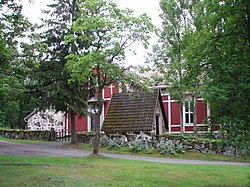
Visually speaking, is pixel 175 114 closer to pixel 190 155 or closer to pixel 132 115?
Result: pixel 132 115

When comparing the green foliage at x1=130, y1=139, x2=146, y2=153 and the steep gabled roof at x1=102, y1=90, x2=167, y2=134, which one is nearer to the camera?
the green foliage at x1=130, y1=139, x2=146, y2=153

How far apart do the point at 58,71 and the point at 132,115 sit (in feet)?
22.6

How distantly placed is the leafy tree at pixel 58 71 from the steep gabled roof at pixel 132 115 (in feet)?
8.60

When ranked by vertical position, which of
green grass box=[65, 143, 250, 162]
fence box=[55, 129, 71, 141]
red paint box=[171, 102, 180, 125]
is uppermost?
red paint box=[171, 102, 180, 125]

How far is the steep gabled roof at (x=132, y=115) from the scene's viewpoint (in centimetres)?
2684

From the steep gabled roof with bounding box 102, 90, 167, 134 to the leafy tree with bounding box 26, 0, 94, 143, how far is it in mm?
2620

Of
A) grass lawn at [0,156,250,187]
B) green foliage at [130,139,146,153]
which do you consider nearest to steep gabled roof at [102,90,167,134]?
green foliage at [130,139,146,153]

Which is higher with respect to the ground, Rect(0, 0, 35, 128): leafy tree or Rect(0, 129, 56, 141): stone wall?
Rect(0, 0, 35, 128): leafy tree

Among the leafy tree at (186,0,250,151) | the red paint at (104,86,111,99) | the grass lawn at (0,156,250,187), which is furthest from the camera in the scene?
the red paint at (104,86,111,99)

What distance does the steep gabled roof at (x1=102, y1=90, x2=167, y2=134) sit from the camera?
26.8 meters

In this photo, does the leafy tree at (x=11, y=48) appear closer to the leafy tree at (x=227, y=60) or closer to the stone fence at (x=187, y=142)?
the leafy tree at (x=227, y=60)

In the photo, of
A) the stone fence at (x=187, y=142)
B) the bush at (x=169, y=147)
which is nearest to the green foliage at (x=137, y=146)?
the stone fence at (x=187, y=142)

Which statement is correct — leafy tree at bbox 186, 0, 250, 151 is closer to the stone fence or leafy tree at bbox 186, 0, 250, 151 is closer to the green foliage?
the stone fence

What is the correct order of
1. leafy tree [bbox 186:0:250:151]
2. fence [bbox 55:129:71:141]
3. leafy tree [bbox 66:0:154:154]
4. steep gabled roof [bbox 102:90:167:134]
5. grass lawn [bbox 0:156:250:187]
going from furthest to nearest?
fence [bbox 55:129:71:141]
steep gabled roof [bbox 102:90:167:134]
leafy tree [bbox 66:0:154:154]
grass lawn [bbox 0:156:250:187]
leafy tree [bbox 186:0:250:151]
